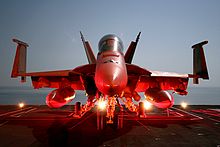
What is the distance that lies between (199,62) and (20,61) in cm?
1059

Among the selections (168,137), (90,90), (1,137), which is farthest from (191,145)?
(1,137)

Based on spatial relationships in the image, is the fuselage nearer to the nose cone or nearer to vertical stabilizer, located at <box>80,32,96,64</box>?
the nose cone

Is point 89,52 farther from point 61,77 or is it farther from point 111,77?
point 111,77

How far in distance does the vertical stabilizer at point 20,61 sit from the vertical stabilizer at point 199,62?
10363mm

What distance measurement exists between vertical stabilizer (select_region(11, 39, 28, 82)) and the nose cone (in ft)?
20.0

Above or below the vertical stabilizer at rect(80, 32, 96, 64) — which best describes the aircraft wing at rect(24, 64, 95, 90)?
below

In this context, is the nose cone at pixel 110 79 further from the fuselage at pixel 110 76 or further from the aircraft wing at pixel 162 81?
the aircraft wing at pixel 162 81

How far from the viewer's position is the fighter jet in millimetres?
5236

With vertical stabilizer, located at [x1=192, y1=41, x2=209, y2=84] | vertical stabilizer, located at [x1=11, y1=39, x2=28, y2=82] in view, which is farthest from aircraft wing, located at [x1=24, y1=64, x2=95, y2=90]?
vertical stabilizer, located at [x1=192, y1=41, x2=209, y2=84]

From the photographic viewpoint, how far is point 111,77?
15.8 feet

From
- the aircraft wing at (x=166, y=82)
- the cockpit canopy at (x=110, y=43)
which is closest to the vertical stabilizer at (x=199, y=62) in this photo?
the aircraft wing at (x=166, y=82)

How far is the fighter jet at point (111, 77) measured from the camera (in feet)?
17.2

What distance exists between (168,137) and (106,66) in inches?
167

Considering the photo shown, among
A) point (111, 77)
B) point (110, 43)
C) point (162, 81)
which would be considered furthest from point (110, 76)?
point (162, 81)
